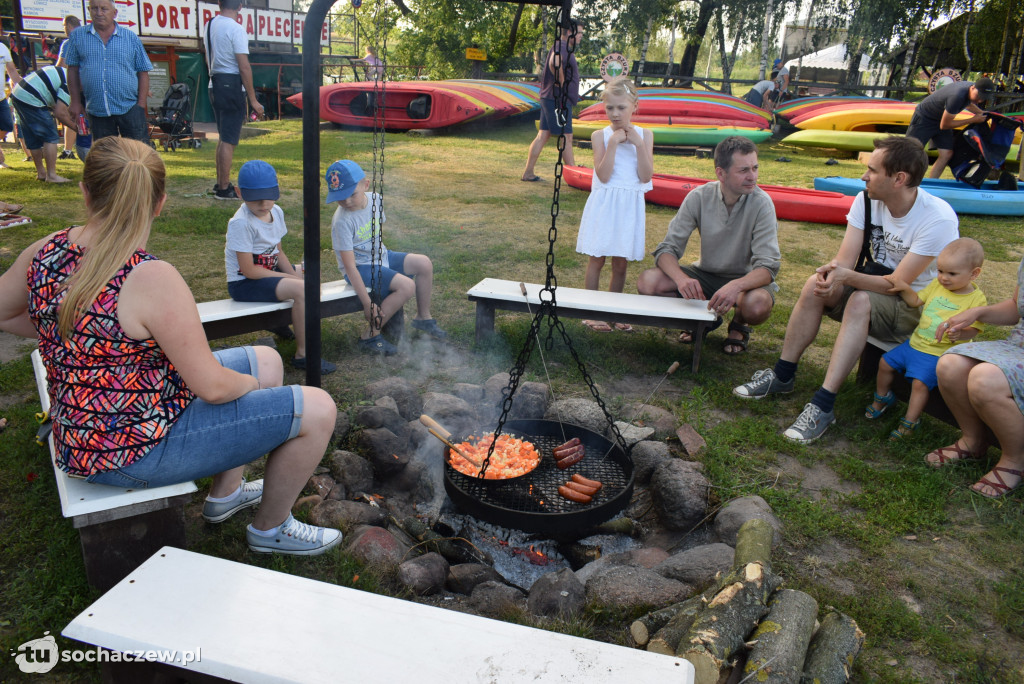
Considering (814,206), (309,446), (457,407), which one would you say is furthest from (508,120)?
(309,446)

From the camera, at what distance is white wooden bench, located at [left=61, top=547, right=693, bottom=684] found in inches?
72.0

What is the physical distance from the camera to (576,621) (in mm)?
2496

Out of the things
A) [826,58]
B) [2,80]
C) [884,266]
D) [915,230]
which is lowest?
[884,266]

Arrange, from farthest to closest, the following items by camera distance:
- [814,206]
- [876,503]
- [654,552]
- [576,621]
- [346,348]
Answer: [814,206]
[346,348]
[876,503]
[654,552]
[576,621]

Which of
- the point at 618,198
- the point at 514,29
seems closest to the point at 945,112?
the point at 618,198

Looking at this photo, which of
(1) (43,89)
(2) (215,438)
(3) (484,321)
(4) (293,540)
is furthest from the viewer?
(1) (43,89)

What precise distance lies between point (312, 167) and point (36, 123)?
8027 mm

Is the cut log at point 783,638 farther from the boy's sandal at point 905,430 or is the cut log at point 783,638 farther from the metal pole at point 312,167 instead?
the metal pole at point 312,167

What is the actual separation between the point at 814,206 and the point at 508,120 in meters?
11.2

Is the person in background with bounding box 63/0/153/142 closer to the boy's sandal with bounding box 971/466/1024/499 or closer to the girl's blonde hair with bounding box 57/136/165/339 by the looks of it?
the girl's blonde hair with bounding box 57/136/165/339

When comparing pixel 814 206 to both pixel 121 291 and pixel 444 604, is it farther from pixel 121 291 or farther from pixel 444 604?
pixel 121 291

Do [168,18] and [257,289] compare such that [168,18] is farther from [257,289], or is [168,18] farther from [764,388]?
[764,388]

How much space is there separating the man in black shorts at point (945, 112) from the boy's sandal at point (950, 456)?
23.1 feet

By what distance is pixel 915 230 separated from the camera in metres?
4.00
